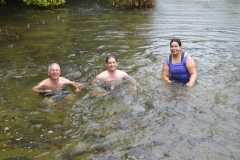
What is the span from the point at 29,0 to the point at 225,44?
513 inches

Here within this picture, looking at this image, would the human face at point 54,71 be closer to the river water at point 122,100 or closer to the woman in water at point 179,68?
the river water at point 122,100

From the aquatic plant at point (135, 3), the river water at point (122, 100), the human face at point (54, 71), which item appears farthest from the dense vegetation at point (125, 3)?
the human face at point (54, 71)

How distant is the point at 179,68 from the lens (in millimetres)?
7621

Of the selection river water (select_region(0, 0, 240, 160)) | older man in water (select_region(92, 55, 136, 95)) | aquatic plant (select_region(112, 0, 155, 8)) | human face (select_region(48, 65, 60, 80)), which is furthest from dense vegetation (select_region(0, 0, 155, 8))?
human face (select_region(48, 65, 60, 80))

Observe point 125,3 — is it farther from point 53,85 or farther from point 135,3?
point 53,85

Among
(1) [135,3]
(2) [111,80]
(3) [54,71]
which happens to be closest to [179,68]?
(2) [111,80]

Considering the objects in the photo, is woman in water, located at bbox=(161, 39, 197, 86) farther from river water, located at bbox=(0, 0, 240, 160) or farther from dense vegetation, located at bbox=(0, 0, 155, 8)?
dense vegetation, located at bbox=(0, 0, 155, 8)

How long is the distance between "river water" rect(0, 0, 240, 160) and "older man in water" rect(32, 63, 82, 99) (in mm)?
189

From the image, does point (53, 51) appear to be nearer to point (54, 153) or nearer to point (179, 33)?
point (179, 33)

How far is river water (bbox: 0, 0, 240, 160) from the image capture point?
502cm

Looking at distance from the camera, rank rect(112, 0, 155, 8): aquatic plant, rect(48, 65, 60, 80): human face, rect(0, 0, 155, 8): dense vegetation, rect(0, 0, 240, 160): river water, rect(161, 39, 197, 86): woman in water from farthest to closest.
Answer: rect(112, 0, 155, 8): aquatic plant < rect(0, 0, 155, 8): dense vegetation < rect(161, 39, 197, 86): woman in water < rect(48, 65, 60, 80): human face < rect(0, 0, 240, 160): river water

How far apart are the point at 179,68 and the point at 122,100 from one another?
1.68 metres

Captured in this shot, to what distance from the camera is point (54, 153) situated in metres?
4.88

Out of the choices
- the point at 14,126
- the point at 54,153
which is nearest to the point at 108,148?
the point at 54,153
